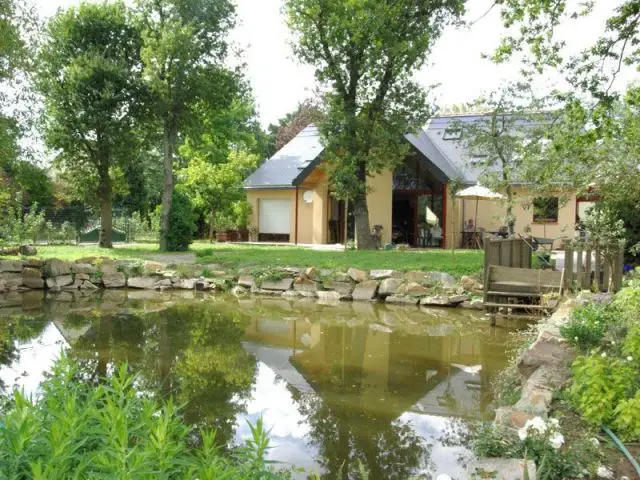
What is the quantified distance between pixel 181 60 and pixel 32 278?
8.34 metres

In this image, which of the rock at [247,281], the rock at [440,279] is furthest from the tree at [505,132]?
the rock at [247,281]

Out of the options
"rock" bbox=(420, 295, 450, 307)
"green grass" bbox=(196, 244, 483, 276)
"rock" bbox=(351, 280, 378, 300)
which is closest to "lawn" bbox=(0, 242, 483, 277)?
"green grass" bbox=(196, 244, 483, 276)

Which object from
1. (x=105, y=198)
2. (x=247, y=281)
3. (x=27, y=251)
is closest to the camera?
(x=247, y=281)

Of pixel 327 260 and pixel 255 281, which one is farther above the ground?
pixel 327 260

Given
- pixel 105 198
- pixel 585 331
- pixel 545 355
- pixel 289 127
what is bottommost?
pixel 545 355

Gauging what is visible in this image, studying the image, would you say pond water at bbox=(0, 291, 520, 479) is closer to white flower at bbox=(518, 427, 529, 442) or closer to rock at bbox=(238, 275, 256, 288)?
white flower at bbox=(518, 427, 529, 442)

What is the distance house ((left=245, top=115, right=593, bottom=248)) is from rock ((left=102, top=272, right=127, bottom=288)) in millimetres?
9167

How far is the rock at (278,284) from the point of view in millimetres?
14117

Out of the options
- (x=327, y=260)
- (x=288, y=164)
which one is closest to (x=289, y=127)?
(x=288, y=164)

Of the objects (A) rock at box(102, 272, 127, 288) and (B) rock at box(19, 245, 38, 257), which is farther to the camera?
(B) rock at box(19, 245, 38, 257)

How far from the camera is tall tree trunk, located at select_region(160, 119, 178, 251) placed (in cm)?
1898

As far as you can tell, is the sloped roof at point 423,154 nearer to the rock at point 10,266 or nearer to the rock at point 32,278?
the rock at point 32,278

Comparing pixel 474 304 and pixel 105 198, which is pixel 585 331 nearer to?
pixel 474 304

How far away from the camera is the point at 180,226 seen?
18953 mm
